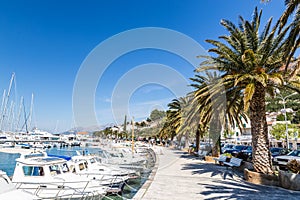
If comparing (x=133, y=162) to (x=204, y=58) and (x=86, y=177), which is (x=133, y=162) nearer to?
(x=86, y=177)

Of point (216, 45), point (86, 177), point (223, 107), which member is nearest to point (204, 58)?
point (216, 45)

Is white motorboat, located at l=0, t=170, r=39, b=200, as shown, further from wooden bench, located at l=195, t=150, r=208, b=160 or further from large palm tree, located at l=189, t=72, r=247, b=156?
wooden bench, located at l=195, t=150, r=208, b=160

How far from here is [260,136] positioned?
10.3 meters

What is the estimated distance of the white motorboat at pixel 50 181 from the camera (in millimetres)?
9742

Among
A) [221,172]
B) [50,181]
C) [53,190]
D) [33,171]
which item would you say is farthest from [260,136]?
[33,171]

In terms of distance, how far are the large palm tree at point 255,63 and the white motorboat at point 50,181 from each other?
8191 mm

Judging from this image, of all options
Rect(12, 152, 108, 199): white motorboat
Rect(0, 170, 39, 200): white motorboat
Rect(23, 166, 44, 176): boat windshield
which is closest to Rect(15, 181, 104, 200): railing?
Rect(12, 152, 108, 199): white motorboat

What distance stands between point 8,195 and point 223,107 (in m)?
12.0

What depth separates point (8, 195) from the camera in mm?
7289

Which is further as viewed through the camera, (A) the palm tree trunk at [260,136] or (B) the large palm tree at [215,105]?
(B) the large palm tree at [215,105]

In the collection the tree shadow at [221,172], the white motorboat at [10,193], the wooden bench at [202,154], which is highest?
the wooden bench at [202,154]

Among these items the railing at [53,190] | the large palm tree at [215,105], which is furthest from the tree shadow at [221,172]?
the railing at [53,190]

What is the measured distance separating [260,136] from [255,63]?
3583 millimetres

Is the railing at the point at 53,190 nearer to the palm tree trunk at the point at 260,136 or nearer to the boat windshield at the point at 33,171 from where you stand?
the boat windshield at the point at 33,171
